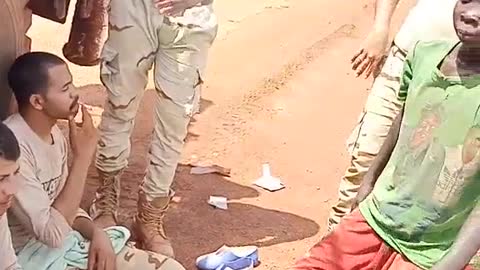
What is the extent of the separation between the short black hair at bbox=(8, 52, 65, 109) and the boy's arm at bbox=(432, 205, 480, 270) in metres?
1.38

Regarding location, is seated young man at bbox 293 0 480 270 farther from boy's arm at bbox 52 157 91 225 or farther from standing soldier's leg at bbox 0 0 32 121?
standing soldier's leg at bbox 0 0 32 121

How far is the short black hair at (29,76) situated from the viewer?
3434mm

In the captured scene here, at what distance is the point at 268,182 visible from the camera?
525 cm

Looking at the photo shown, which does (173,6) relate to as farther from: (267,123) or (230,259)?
(267,123)

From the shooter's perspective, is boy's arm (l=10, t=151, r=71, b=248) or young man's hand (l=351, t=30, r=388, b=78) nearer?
boy's arm (l=10, t=151, r=71, b=248)

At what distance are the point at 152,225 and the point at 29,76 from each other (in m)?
1.13

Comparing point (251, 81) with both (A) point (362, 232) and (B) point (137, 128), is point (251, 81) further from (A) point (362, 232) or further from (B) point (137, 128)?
(A) point (362, 232)

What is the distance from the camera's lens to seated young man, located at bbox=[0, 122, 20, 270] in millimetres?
3006

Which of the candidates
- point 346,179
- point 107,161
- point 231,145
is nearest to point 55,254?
point 107,161

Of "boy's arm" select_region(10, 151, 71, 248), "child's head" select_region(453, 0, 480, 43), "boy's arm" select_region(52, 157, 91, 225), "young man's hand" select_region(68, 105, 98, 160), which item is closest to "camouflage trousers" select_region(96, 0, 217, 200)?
"young man's hand" select_region(68, 105, 98, 160)

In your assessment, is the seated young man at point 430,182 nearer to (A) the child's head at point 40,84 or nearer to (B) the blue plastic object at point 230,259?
(A) the child's head at point 40,84

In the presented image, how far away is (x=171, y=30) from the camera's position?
4023mm

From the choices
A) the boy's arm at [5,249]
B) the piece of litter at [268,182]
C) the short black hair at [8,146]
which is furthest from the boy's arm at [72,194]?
the piece of litter at [268,182]

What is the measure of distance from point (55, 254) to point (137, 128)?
2392mm
